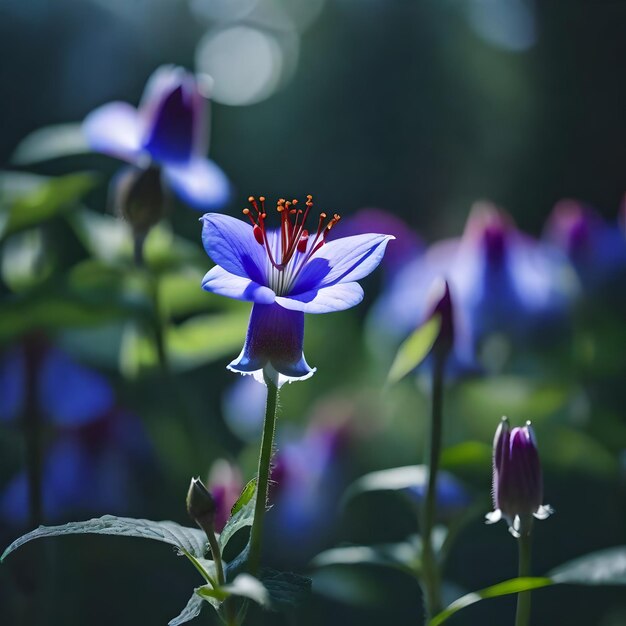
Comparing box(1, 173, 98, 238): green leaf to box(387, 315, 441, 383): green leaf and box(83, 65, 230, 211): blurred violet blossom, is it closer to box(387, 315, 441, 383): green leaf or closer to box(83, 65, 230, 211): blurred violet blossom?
box(83, 65, 230, 211): blurred violet blossom

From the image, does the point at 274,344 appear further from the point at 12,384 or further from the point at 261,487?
the point at 12,384

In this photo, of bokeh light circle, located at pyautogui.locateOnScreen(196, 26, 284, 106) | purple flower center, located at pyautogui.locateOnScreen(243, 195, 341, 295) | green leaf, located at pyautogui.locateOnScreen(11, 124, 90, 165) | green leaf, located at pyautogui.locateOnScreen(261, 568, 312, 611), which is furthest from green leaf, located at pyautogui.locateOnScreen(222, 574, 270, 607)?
bokeh light circle, located at pyautogui.locateOnScreen(196, 26, 284, 106)

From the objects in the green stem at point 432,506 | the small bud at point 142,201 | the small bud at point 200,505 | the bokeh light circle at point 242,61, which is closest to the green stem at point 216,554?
the small bud at point 200,505

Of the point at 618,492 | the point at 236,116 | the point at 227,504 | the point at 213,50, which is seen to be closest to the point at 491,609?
the point at 618,492

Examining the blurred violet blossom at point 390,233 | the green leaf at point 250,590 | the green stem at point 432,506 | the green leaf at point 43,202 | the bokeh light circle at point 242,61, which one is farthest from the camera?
the bokeh light circle at point 242,61

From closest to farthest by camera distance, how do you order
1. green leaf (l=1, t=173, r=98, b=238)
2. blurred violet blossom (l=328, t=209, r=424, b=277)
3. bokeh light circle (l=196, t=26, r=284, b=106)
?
green leaf (l=1, t=173, r=98, b=238) → blurred violet blossom (l=328, t=209, r=424, b=277) → bokeh light circle (l=196, t=26, r=284, b=106)

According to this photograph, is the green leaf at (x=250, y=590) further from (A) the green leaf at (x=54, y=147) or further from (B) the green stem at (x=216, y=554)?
(A) the green leaf at (x=54, y=147)

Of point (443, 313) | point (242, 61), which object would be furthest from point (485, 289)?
point (242, 61)
